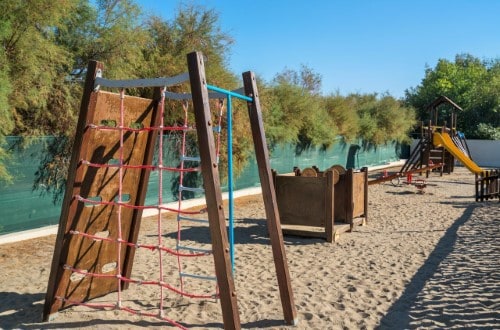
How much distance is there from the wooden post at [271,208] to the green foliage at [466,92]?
89.2ft

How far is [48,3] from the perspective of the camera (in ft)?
22.4

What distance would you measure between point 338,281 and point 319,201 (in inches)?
86.5

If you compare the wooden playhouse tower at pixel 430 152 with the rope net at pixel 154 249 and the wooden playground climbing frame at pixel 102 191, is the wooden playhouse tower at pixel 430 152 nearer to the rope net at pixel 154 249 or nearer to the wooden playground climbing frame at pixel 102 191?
the rope net at pixel 154 249

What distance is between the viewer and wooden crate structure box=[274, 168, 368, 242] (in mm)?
7027

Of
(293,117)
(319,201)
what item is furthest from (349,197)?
(293,117)

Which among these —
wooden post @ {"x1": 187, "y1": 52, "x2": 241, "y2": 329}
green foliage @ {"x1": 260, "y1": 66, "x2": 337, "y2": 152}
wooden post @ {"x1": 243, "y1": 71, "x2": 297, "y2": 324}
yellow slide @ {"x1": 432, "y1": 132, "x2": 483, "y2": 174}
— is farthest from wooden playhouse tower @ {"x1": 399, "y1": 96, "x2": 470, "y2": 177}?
wooden post @ {"x1": 187, "y1": 52, "x2": 241, "y2": 329}

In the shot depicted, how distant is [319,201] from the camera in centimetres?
711

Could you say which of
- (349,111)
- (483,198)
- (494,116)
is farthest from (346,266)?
(494,116)

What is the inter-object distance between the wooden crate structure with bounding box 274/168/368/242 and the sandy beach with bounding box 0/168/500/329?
0.73 ft

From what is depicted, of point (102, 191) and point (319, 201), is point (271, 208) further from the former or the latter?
point (319, 201)

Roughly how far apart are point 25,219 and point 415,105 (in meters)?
38.3

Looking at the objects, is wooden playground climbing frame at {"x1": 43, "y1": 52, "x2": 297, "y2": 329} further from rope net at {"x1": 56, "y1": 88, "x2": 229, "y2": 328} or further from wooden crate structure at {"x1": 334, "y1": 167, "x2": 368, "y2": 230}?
wooden crate structure at {"x1": 334, "y1": 167, "x2": 368, "y2": 230}

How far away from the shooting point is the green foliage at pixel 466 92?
33031mm

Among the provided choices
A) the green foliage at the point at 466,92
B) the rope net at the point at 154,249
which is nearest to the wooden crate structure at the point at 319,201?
the rope net at the point at 154,249
